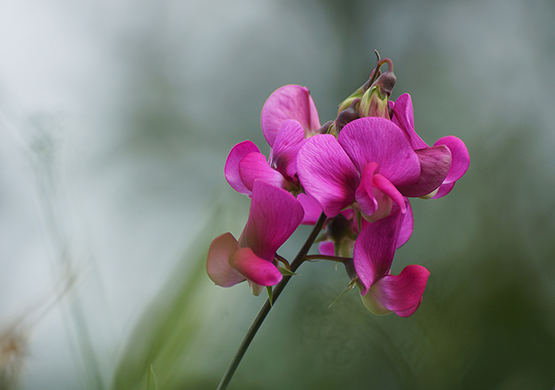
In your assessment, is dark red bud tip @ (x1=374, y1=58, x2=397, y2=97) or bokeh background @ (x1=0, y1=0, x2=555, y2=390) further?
bokeh background @ (x1=0, y1=0, x2=555, y2=390)

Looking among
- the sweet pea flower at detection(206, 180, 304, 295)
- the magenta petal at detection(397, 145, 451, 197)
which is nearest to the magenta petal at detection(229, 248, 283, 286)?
the sweet pea flower at detection(206, 180, 304, 295)

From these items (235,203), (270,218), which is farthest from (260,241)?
(235,203)

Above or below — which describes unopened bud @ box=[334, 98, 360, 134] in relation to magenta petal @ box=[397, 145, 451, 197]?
above

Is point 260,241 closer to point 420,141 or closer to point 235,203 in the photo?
point 420,141

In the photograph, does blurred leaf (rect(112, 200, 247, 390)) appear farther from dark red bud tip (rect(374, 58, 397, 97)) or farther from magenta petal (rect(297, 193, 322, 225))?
dark red bud tip (rect(374, 58, 397, 97))

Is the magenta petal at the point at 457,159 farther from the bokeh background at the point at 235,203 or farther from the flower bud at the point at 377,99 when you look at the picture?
the bokeh background at the point at 235,203
